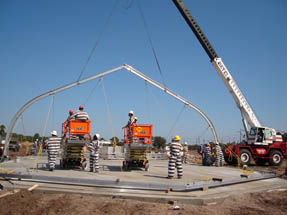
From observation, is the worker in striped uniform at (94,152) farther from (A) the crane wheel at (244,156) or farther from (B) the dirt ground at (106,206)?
(A) the crane wheel at (244,156)

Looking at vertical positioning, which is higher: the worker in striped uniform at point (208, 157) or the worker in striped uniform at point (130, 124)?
the worker in striped uniform at point (130, 124)

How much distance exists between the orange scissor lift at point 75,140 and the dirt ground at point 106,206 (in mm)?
3946

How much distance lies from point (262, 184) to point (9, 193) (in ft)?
29.7

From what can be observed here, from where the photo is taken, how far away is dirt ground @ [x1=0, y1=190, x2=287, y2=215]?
6242 millimetres

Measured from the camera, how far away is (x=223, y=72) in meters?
18.8

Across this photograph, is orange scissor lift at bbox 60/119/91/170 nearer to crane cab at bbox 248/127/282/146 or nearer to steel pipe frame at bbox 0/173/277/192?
steel pipe frame at bbox 0/173/277/192

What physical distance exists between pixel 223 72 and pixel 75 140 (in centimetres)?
1221

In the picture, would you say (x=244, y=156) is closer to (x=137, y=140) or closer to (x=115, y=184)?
(x=137, y=140)

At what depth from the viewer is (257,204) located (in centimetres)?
745

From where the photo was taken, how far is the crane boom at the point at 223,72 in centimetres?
1640

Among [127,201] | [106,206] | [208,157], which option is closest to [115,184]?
[127,201]

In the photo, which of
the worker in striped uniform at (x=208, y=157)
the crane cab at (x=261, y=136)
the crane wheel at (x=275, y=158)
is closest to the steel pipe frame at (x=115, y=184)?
the worker in striped uniform at (x=208, y=157)

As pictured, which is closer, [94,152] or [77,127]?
[94,152]

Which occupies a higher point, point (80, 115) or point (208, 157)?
point (80, 115)
